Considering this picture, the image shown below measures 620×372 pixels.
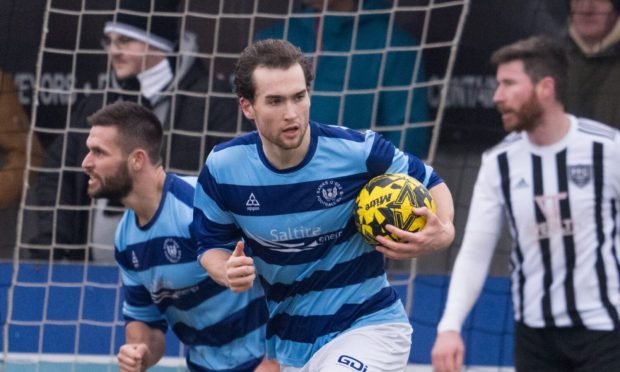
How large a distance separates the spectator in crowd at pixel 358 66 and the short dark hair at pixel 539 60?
1.36 m

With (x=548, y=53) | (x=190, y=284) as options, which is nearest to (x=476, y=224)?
(x=548, y=53)

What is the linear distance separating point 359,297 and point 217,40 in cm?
288

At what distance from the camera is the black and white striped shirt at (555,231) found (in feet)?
18.9

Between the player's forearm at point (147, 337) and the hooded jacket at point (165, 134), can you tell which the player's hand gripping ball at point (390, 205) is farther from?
the hooded jacket at point (165, 134)

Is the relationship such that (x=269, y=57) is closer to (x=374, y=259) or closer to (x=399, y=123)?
(x=374, y=259)

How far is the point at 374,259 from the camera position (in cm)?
502

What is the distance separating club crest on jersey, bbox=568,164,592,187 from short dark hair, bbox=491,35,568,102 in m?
0.34

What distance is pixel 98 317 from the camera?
292 inches

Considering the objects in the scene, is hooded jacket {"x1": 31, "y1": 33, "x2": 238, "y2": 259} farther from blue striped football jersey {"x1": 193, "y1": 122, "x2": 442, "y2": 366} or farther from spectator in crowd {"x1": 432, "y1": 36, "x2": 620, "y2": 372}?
blue striped football jersey {"x1": 193, "y1": 122, "x2": 442, "y2": 366}

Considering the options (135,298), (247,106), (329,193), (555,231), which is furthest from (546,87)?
(135,298)

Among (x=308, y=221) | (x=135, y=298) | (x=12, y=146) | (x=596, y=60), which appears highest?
(x=596, y=60)

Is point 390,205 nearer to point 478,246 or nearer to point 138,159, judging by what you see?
point 478,246

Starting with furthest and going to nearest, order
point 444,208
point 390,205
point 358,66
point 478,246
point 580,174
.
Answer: point 358,66, point 478,246, point 580,174, point 444,208, point 390,205

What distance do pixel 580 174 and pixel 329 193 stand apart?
142 centimetres
